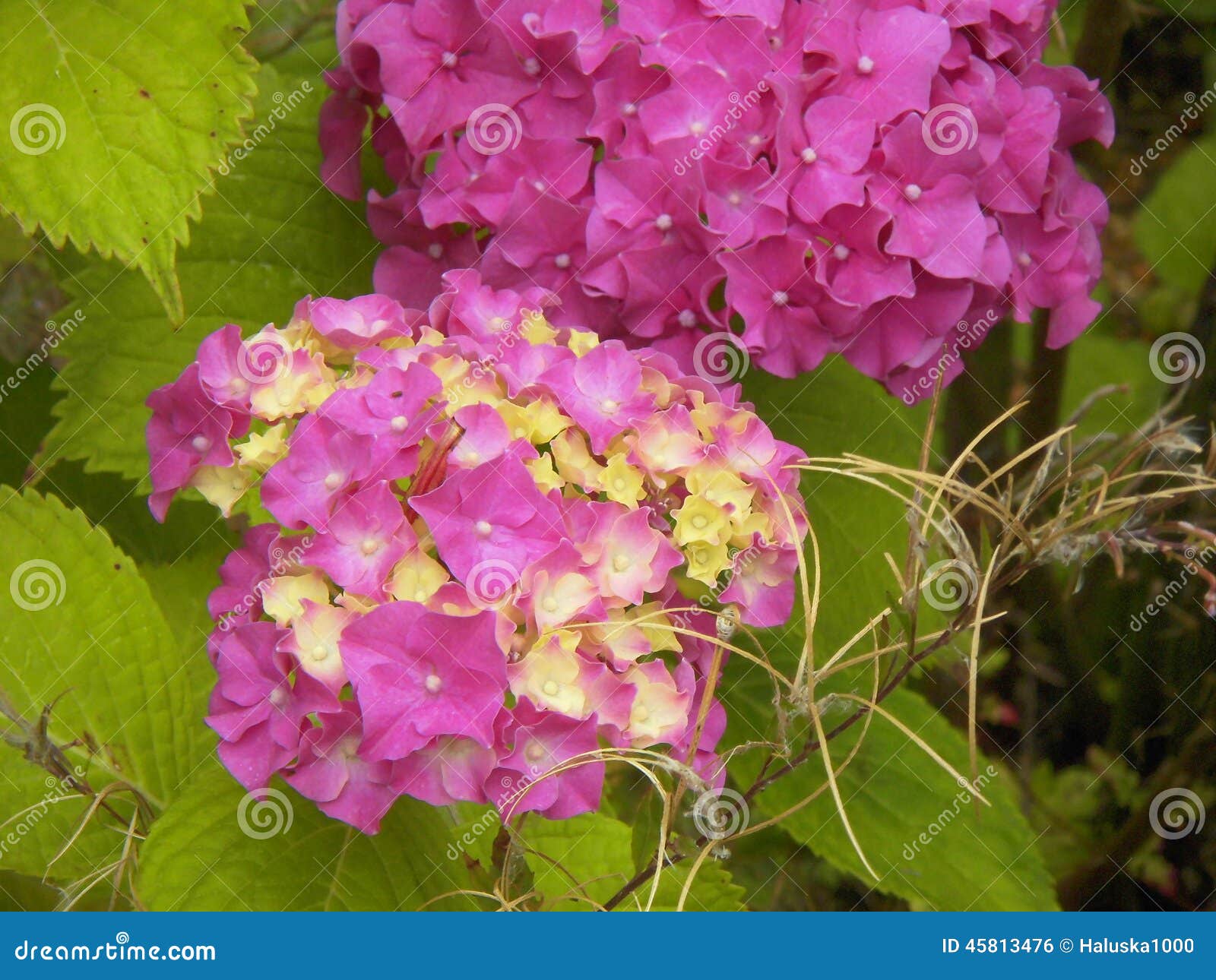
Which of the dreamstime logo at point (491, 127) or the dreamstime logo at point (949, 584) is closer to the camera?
the dreamstime logo at point (949, 584)

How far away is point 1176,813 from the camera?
4.60ft

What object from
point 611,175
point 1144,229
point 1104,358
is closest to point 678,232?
point 611,175

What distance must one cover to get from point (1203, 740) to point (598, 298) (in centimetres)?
84

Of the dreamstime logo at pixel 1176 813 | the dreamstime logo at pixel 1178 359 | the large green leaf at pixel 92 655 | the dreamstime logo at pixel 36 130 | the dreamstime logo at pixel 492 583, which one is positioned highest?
the dreamstime logo at pixel 1178 359

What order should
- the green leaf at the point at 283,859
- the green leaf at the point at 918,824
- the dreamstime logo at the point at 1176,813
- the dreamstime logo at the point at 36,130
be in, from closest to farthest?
the green leaf at the point at 283,859, the dreamstime logo at the point at 36,130, the green leaf at the point at 918,824, the dreamstime logo at the point at 1176,813

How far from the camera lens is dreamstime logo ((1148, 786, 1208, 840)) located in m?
1.38

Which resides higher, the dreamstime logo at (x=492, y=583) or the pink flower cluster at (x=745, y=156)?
the pink flower cluster at (x=745, y=156)

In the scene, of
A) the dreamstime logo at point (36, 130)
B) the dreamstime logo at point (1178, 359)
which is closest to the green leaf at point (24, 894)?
the dreamstime logo at point (36, 130)

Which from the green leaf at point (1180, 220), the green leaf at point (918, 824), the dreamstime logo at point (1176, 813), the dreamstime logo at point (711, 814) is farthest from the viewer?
the green leaf at point (1180, 220)
